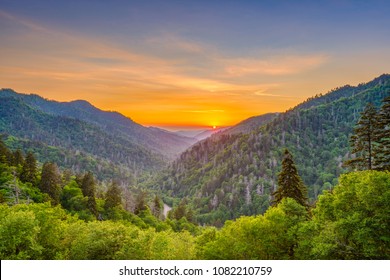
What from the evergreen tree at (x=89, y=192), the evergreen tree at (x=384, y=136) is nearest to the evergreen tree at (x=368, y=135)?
the evergreen tree at (x=384, y=136)

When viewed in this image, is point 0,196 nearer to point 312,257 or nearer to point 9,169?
point 9,169

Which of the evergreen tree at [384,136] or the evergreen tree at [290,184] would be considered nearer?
the evergreen tree at [384,136]

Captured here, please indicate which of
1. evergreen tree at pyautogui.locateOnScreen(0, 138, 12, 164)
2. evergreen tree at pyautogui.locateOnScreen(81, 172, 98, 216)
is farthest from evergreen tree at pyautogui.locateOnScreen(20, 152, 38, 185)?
evergreen tree at pyautogui.locateOnScreen(81, 172, 98, 216)

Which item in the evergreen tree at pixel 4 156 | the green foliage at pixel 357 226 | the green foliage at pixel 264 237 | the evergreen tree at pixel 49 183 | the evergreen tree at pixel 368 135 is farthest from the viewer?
the evergreen tree at pixel 4 156

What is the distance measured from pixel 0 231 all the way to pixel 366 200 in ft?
88.4

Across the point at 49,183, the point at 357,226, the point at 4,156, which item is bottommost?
the point at 49,183

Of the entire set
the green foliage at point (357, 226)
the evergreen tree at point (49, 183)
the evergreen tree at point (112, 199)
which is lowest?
the evergreen tree at point (112, 199)

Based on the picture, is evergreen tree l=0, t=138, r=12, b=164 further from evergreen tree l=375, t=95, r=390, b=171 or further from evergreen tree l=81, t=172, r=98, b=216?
evergreen tree l=375, t=95, r=390, b=171

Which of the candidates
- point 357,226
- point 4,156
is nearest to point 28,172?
point 4,156

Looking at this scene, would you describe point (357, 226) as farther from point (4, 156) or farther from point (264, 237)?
point (4, 156)

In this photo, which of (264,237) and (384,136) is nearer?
(264,237)

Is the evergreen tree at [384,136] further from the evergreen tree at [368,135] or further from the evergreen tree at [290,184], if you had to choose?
the evergreen tree at [290,184]

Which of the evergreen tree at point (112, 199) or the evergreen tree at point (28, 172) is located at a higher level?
the evergreen tree at point (28, 172)

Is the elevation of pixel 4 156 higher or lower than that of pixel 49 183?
higher
